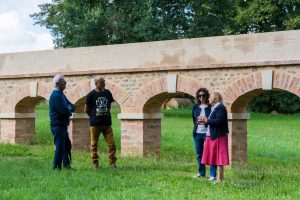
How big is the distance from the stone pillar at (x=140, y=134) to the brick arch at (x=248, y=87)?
2.36m

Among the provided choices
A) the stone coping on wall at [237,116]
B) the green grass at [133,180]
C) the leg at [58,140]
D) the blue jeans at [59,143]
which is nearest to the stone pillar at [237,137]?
the stone coping on wall at [237,116]

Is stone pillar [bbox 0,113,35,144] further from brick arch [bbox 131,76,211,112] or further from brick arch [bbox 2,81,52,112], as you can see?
brick arch [bbox 131,76,211,112]

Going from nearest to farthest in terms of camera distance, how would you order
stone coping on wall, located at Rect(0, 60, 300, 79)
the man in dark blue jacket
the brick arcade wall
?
the man in dark blue jacket → stone coping on wall, located at Rect(0, 60, 300, 79) → the brick arcade wall

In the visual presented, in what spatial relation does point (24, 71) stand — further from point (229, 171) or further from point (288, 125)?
point (288, 125)

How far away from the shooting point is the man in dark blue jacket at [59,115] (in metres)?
9.71

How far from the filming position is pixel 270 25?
34188mm

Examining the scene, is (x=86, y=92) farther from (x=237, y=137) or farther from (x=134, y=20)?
(x=134, y=20)

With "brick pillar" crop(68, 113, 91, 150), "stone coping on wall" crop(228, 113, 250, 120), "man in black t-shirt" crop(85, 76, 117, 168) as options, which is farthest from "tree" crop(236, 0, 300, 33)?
"man in black t-shirt" crop(85, 76, 117, 168)

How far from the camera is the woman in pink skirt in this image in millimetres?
8828

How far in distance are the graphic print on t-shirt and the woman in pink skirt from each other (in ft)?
6.62

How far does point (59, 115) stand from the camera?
32.2ft

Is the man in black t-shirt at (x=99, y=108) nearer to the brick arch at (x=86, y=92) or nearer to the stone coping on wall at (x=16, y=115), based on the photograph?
the brick arch at (x=86, y=92)

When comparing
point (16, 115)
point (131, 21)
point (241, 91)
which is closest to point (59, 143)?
point (241, 91)

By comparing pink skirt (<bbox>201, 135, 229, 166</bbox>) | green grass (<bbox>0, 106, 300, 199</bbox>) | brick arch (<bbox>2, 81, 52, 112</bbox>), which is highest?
brick arch (<bbox>2, 81, 52, 112</bbox>)
